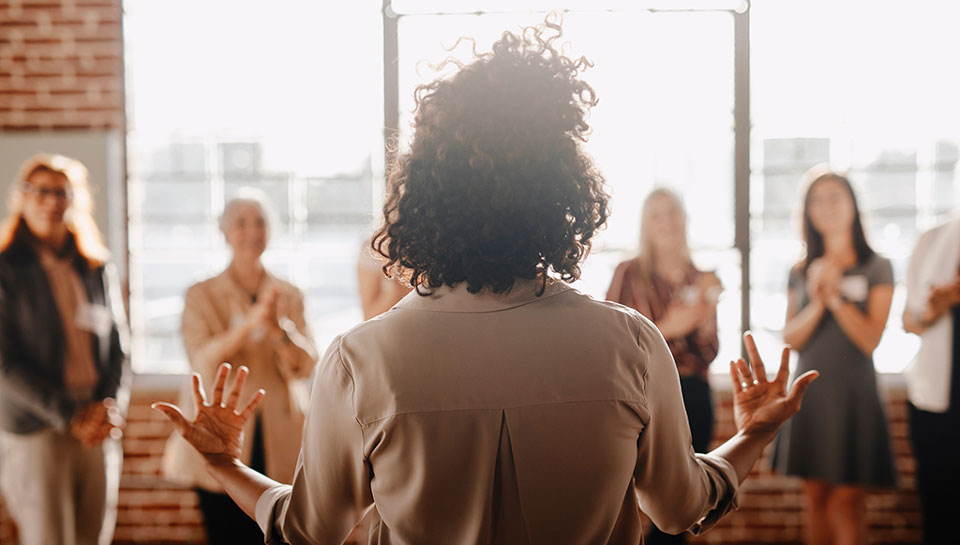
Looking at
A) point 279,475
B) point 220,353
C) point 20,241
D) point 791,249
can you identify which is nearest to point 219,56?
point 20,241

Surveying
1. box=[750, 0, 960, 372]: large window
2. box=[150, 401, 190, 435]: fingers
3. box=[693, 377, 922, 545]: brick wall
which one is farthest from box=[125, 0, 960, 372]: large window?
box=[150, 401, 190, 435]: fingers

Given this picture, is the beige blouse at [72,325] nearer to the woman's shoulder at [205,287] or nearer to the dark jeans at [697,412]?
the woman's shoulder at [205,287]

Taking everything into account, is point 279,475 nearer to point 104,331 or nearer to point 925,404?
point 104,331

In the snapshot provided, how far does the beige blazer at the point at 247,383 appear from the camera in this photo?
2654 mm

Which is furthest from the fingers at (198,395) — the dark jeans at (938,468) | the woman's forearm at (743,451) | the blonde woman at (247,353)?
the dark jeans at (938,468)

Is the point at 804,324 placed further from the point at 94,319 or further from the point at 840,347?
the point at 94,319

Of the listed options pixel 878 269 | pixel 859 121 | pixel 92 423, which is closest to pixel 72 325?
pixel 92 423

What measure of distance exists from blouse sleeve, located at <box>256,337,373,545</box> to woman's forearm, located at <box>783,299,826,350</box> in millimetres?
2329

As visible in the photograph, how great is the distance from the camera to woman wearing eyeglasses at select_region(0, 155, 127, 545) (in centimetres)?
255

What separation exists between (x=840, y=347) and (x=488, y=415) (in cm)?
239

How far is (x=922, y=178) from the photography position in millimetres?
3824

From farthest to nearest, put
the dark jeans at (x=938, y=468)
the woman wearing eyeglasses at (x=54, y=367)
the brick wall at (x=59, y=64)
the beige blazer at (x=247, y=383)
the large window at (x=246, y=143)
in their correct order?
the large window at (x=246, y=143) < the brick wall at (x=59, y=64) < the dark jeans at (x=938, y=468) < the beige blazer at (x=247, y=383) < the woman wearing eyeglasses at (x=54, y=367)

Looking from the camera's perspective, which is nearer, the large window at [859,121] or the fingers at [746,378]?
the fingers at [746,378]

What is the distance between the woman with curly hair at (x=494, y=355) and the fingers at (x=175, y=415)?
0.24 metres
